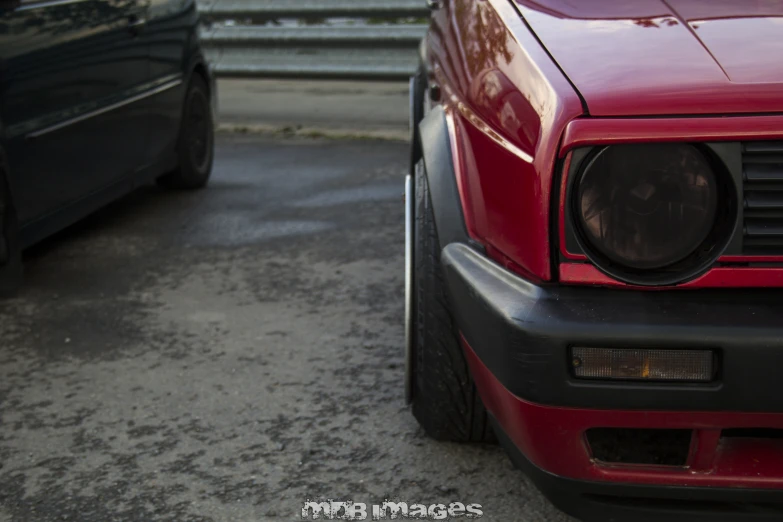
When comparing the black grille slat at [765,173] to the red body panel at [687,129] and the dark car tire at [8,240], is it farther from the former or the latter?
the dark car tire at [8,240]

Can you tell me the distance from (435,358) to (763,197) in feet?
2.90

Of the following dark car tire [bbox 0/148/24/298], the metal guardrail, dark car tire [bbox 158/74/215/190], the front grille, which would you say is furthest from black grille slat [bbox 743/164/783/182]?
the metal guardrail

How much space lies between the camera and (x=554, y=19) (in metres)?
2.18

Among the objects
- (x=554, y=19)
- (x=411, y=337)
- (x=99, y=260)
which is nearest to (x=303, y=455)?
(x=411, y=337)

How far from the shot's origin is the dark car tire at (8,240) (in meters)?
→ 3.49

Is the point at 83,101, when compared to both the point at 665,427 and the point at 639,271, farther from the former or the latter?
the point at 665,427

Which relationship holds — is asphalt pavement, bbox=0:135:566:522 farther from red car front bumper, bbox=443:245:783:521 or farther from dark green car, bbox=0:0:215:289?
red car front bumper, bbox=443:245:783:521

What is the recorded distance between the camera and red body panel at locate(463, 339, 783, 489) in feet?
5.65

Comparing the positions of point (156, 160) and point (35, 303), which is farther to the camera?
point (156, 160)

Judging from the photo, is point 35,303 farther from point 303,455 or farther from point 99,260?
point 303,455

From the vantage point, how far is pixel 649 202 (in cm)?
175

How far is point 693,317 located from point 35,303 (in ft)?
9.09

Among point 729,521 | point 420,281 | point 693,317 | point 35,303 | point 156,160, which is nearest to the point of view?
point 693,317

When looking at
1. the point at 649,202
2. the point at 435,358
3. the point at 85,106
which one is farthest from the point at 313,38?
the point at 649,202
